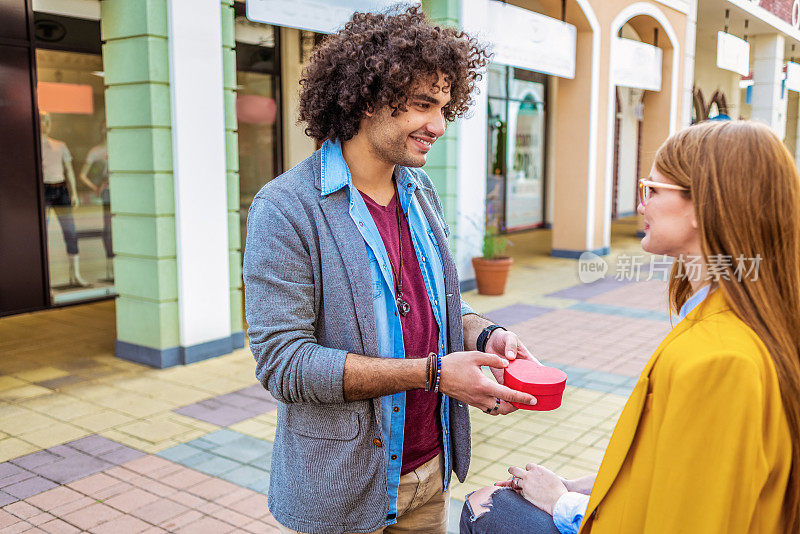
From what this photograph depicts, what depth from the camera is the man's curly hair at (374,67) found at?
1783 millimetres

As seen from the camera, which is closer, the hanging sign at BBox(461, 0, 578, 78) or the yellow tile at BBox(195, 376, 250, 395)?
the yellow tile at BBox(195, 376, 250, 395)

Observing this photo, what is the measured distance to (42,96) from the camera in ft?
25.9

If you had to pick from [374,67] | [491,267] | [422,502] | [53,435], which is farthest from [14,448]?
[491,267]

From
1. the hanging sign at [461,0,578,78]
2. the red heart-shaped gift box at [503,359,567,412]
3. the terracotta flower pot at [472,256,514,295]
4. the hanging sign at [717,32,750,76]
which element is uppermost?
the hanging sign at [717,32,750,76]

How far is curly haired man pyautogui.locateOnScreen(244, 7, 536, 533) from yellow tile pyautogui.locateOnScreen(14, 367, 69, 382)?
467cm

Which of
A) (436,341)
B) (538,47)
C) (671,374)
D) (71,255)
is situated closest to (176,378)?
(71,255)

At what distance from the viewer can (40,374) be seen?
5.90 m

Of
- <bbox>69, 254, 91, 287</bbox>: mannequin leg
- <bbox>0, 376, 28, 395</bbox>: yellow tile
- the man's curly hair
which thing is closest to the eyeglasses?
the man's curly hair

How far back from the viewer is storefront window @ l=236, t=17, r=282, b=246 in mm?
9844

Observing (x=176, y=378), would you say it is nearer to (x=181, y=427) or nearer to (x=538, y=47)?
(x=181, y=427)

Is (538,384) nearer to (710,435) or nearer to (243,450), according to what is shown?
(710,435)

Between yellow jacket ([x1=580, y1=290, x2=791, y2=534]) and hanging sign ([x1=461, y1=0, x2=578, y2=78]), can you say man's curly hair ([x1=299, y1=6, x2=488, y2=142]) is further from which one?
hanging sign ([x1=461, y1=0, x2=578, y2=78])

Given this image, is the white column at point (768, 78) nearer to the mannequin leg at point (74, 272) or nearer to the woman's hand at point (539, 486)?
the mannequin leg at point (74, 272)

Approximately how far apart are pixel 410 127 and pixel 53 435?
3.85m
